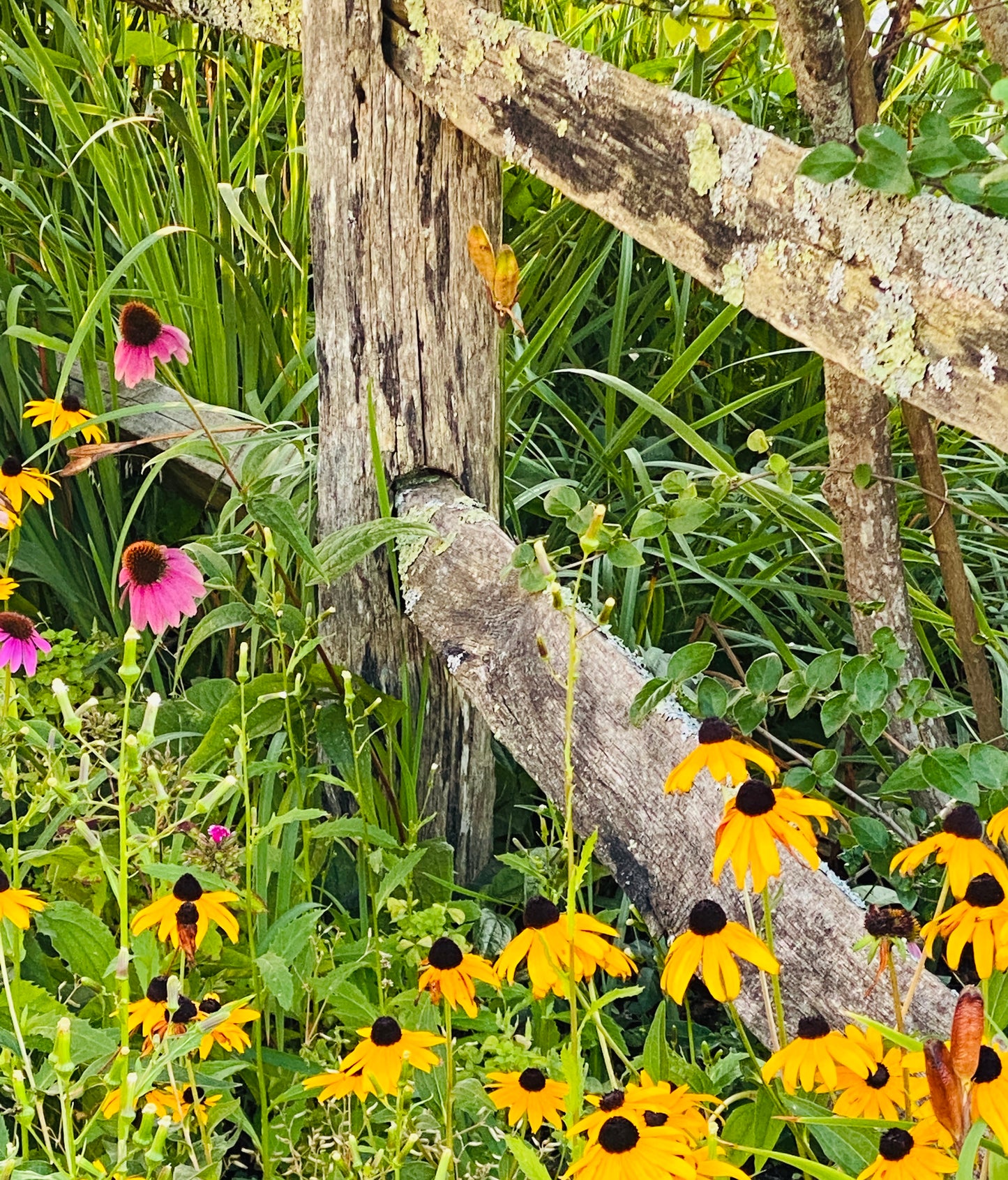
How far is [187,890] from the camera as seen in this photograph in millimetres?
1185

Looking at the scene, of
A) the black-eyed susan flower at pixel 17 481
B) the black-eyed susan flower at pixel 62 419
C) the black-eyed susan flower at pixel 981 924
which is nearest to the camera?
the black-eyed susan flower at pixel 981 924

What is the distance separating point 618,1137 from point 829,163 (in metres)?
0.74

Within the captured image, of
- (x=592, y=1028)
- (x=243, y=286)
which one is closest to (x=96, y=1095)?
(x=592, y=1028)

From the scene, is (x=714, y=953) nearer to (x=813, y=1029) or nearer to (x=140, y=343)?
(x=813, y=1029)

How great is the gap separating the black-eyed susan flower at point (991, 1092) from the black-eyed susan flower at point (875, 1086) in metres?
0.15

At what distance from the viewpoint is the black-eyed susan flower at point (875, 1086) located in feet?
3.23

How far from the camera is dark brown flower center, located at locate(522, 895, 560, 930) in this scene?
3.34 feet

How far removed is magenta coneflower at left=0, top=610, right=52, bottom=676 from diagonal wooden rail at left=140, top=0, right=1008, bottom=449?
81cm

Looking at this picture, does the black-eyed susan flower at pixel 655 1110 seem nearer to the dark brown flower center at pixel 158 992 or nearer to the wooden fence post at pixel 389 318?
the dark brown flower center at pixel 158 992

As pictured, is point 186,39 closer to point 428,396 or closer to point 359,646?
point 428,396

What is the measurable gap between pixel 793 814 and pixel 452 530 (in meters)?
0.79

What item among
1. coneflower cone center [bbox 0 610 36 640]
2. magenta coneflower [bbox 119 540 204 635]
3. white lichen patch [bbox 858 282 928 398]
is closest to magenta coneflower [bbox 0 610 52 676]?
coneflower cone center [bbox 0 610 36 640]

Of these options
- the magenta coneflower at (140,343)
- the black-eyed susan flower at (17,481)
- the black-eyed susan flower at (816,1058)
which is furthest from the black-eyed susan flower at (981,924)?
the black-eyed susan flower at (17,481)

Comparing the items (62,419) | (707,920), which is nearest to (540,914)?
(707,920)
